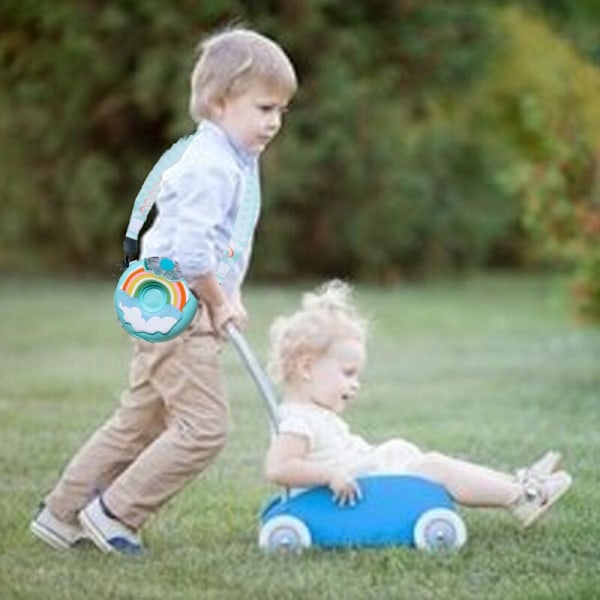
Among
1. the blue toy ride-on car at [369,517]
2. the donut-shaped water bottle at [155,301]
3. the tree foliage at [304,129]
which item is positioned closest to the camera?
the donut-shaped water bottle at [155,301]

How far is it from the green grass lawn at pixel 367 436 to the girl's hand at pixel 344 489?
0.15m

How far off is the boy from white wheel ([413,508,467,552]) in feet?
1.97

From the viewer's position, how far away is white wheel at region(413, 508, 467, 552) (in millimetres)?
5461

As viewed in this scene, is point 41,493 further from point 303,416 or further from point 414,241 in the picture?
point 414,241

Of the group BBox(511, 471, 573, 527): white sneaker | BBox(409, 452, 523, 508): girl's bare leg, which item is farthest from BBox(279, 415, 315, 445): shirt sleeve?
BBox(511, 471, 573, 527): white sneaker

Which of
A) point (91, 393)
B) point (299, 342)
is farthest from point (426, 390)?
point (299, 342)

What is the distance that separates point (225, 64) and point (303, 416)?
39.7 inches

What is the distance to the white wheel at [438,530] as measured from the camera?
5461 millimetres

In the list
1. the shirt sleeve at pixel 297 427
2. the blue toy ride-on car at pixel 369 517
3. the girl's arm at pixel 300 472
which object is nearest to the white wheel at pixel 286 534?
the blue toy ride-on car at pixel 369 517

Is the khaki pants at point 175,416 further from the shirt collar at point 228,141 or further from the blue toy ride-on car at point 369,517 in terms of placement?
the shirt collar at point 228,141

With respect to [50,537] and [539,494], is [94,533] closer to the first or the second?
[50,537]

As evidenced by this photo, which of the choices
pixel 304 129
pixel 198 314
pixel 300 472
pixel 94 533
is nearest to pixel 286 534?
pixel 300 472

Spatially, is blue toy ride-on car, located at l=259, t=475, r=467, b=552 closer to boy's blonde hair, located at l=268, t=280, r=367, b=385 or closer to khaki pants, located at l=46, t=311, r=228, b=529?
khaki pants, located at l=46, t=311, r=228, b=529

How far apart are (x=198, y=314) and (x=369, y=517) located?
0.74m
